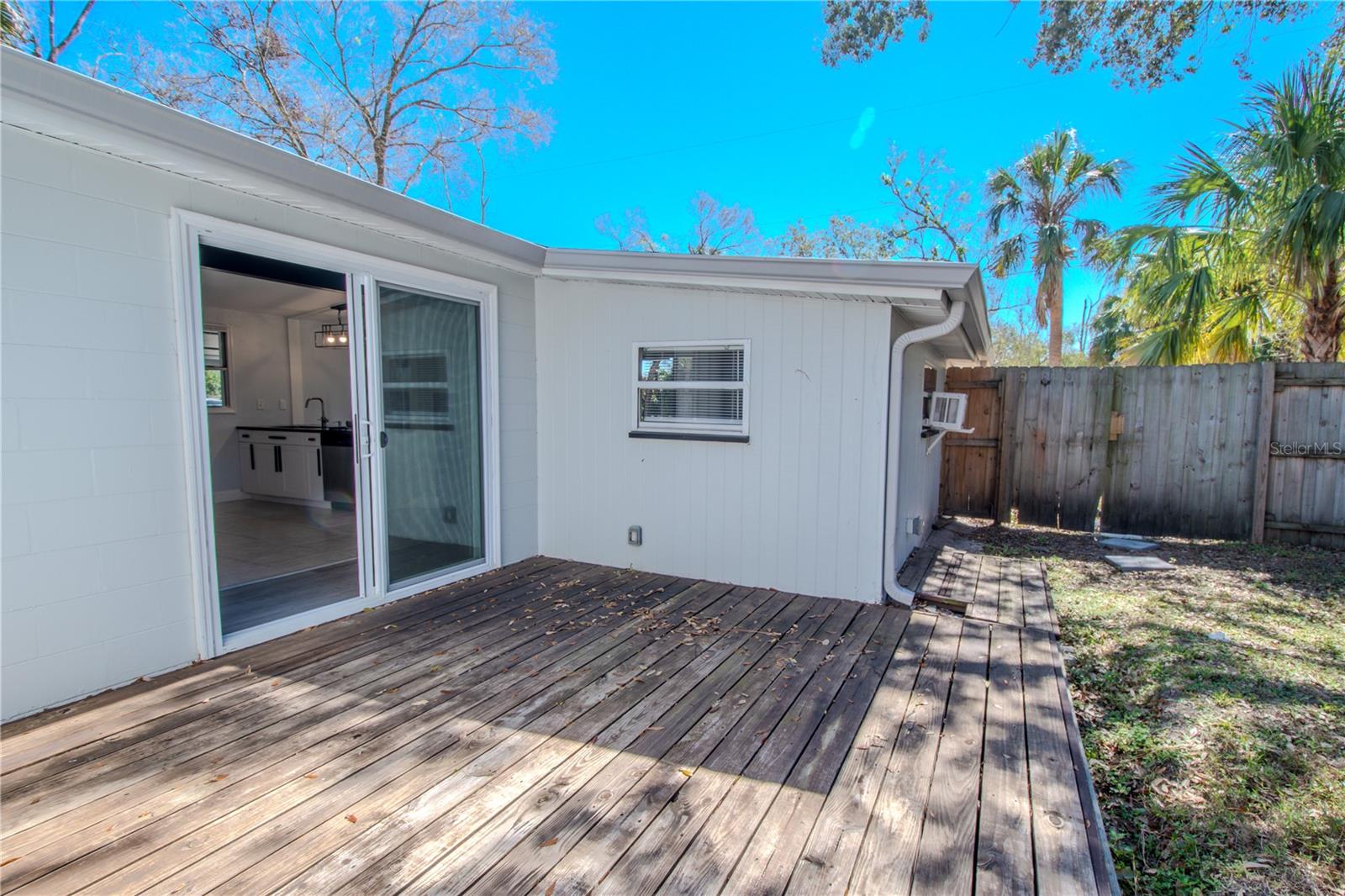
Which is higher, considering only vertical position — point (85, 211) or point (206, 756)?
point (85, 211)

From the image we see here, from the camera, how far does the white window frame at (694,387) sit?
405 centimetres

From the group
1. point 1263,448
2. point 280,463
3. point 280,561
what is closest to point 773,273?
point 280,561

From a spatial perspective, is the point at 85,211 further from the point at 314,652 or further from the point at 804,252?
the point at 804,252

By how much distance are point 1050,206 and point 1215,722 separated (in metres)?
12.2

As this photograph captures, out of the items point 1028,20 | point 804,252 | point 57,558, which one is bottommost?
point 57,558

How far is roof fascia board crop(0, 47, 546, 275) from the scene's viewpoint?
192cm

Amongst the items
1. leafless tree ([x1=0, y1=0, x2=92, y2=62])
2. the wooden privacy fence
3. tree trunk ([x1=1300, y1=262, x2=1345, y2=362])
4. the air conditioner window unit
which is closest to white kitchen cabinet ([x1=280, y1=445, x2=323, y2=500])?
leafless tree ([x1=0, y1=0, x2=92, y2=62])

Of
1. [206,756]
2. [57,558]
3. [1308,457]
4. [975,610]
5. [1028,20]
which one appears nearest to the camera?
[206,756]

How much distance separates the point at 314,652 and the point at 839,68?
6.24m

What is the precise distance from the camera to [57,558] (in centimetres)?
238

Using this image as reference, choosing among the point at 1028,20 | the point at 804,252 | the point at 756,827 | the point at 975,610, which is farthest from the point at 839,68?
the point at 804,252

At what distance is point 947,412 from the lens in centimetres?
564

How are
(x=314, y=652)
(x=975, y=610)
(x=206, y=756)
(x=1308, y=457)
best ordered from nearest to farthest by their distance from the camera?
(x=206, y=756) < (x=314, y=652) < (x=975, y=610) < (x=1308, y=457)

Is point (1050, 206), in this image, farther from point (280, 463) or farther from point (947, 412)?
point (280, 463)
